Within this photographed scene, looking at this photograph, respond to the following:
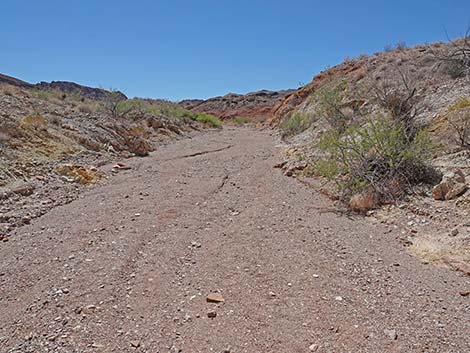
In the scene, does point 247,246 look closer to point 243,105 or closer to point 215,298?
point 215,298

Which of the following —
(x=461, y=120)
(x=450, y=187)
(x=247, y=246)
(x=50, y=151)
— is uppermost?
(x=461, y=120)

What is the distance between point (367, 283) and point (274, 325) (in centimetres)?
118

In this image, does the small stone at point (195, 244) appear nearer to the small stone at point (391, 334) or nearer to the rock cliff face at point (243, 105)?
the small stone at point (391, 334)

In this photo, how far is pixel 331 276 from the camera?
12.5ft

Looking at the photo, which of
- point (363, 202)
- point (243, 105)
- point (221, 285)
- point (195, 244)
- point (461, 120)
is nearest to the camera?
point (221, 285)

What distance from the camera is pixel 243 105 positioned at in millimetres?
58656

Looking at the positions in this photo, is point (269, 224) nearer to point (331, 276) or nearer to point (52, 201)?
point (331, 276)

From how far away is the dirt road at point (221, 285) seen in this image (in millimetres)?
2881

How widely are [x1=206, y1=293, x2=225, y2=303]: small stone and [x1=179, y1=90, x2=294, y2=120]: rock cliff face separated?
45754 mm

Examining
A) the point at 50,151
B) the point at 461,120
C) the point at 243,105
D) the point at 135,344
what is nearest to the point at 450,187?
the point at 461,120

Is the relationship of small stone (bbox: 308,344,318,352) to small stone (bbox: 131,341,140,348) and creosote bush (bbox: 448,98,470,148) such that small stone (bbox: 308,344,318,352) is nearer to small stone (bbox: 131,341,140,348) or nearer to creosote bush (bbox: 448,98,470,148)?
small stone (bbox: 131,341,140,348)

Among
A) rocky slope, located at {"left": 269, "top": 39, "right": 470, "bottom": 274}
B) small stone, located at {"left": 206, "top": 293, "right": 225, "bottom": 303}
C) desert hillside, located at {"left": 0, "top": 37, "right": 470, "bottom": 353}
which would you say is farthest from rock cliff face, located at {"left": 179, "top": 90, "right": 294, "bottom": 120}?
small stone, located at {"left": 206, "top": 293, "right": 225, "bottom": 303}

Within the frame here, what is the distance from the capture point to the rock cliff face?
52953 millimetres

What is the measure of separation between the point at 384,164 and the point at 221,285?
13.5ft
